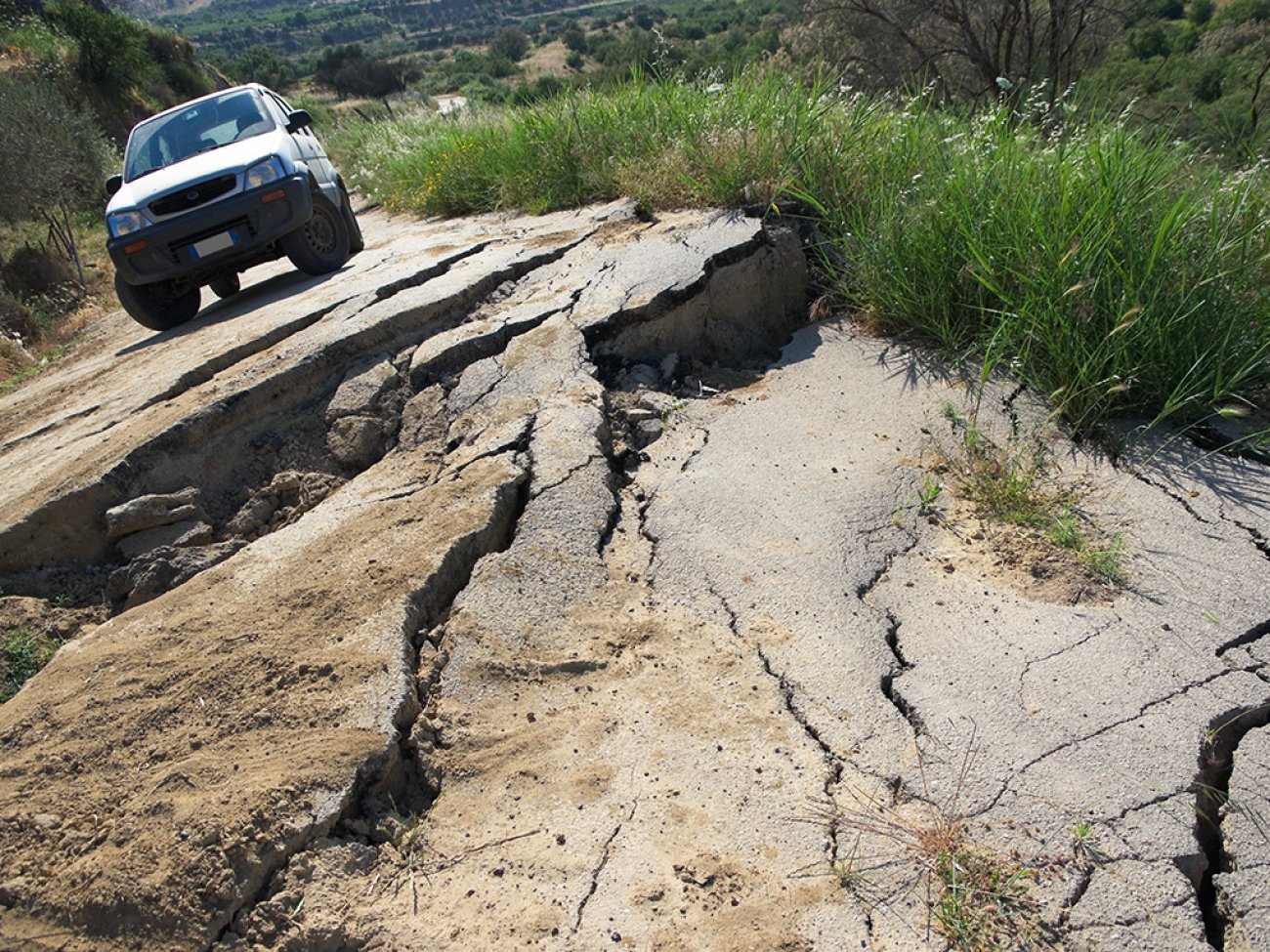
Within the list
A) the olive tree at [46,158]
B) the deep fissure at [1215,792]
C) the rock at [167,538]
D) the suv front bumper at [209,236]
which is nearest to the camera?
the deep fissure at [1215,792]

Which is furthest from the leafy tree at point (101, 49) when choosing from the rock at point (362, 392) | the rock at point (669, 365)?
the rock at point (669, 365)

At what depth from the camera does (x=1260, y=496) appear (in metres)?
2.76

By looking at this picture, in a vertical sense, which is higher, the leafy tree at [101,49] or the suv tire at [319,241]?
the leafy tree at [101,49]

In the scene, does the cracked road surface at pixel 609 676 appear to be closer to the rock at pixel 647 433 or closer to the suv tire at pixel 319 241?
the rock at pixel 647 433

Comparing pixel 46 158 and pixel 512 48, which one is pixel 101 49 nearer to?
pixel 46 158

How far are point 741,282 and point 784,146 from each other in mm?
1148

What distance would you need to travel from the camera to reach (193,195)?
5566mm

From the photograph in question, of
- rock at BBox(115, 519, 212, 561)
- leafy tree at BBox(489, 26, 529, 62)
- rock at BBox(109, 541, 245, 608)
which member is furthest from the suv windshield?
leafy tree at BBox(489, 26, 529, 62)

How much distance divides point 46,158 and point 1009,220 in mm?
12851

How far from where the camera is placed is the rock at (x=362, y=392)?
12.6ft

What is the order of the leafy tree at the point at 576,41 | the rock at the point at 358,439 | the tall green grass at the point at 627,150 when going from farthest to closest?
the leafy tree at the point at 576,41, the tall green grass at the point at 627,150, the rock at the point at 358,439

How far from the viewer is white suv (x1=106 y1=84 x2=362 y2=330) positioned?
219 inches

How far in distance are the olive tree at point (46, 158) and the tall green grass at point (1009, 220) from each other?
8994 mm

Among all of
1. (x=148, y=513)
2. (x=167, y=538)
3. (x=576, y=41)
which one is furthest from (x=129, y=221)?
(x=576, y=41)
